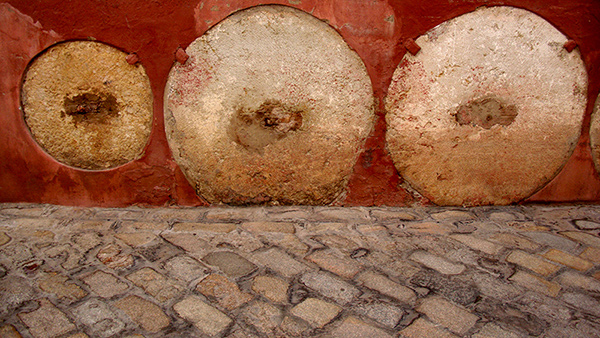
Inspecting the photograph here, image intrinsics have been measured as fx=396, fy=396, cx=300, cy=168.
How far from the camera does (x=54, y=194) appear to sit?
2.58 metres

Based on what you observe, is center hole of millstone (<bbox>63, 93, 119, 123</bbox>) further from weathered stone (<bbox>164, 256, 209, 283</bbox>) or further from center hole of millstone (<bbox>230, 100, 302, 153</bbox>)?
weathered stone (<bbox>164, 256, 209, 283</bbox>)

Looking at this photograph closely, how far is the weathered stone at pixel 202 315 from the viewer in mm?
1488

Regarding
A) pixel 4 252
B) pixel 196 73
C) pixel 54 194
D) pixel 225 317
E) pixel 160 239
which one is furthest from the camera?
pixel 54 194

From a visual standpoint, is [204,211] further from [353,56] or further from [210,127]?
[353,56]

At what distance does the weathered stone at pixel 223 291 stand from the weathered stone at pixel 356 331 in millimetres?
404

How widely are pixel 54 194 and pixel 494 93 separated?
2917 millimetres

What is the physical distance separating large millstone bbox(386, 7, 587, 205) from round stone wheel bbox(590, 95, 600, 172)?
0.10 metres

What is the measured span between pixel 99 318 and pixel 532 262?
6.67 ft

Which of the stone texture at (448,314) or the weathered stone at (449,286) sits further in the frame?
the weathered stone at (449,286)

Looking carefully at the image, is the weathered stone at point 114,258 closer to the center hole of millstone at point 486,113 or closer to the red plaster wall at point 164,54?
the red plaster wall at point 164,54

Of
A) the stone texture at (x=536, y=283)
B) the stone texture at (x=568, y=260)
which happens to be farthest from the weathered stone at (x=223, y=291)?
the stone texture at (x=568, y=260)

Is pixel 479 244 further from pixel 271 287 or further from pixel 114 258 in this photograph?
pixel 114 258

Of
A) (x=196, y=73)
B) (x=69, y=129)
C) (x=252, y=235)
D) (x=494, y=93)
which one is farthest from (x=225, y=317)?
(x=494, y=93)

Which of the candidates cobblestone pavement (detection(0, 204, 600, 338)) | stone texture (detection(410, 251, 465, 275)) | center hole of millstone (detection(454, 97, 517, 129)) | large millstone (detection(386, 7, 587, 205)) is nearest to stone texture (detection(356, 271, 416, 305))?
cobblestone pavement (detection(0, 204, 600, 338))
